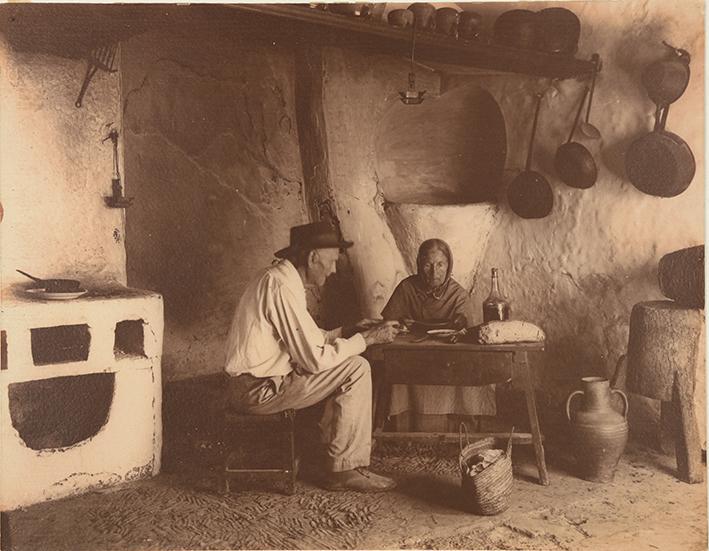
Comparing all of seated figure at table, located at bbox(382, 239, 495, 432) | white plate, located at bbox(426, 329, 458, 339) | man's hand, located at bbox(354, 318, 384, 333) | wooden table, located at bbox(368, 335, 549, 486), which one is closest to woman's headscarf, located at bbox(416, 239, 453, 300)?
seated figure at table, located at bbox(382, 239, 495, 432)

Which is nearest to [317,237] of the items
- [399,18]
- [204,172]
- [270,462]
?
[270,462]

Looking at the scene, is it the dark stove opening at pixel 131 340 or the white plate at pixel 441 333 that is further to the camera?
the white plate at pixel 441 333

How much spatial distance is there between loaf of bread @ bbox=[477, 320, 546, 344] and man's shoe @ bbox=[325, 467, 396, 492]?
93 cm

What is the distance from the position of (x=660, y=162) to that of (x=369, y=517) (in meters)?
2.73

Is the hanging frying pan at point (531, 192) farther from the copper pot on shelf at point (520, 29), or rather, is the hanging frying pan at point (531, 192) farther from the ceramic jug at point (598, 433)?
the ceramic jug at point (598, 433)

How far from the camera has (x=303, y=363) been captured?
405 cm

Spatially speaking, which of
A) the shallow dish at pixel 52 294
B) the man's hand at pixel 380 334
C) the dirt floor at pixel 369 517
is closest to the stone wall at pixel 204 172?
the shallow dish at pixel 52 294

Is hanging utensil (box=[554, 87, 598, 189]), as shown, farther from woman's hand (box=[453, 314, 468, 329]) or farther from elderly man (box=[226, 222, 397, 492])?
elderly man (box=[226, 222, 397, 492])

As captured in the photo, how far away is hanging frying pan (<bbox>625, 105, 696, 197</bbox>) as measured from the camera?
180 inches

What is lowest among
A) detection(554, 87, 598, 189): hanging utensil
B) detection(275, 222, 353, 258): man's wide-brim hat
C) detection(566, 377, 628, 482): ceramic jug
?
detection(566, 377, 628, 482): ceramic jug

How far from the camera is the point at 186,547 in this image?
363cm

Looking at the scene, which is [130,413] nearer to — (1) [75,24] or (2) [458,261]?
(1) [75,24]

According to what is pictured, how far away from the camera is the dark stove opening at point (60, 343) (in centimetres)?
403

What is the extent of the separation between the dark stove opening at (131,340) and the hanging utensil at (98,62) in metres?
1.30
